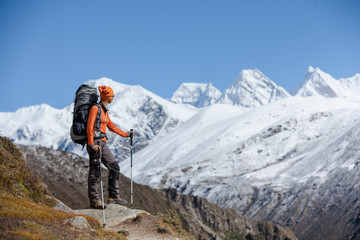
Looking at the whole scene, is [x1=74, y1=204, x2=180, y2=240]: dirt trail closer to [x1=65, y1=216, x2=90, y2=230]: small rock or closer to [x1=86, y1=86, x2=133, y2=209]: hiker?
[x1=86, y1=86, x2=133, y2=209]: hiker

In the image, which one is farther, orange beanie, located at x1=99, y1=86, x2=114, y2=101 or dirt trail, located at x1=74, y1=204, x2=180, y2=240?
orange beanie, located at x1=99, y1=86, x2=114, y2=101

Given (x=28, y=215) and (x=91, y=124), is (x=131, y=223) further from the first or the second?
(x=28, y=215)

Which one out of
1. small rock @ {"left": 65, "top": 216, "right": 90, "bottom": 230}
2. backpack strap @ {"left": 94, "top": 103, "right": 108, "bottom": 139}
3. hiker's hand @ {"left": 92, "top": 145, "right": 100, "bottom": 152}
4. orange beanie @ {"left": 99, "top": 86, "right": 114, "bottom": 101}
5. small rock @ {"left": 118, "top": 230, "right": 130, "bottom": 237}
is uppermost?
orange beanie @ {"left": 99, "top": 86, "right": 114, "bottom": 101}

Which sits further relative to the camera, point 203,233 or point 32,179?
point 203,233

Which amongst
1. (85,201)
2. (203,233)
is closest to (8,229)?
(85,201)

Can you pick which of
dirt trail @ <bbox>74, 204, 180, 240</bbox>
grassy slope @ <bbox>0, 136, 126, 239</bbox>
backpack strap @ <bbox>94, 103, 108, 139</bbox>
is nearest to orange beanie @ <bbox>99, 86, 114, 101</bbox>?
backpack strap @ <bbox>94, 103, 108, 139</bbox>

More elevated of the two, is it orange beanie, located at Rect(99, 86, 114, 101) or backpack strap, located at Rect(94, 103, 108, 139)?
orange beanie, located at Rect(99, 86, 114, 101)

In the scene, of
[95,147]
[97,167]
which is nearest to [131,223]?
[97,167]

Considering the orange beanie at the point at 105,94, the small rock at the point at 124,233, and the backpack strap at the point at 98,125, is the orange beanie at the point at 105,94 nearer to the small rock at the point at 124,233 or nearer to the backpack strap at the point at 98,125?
the backpack strap at the point at 98,125

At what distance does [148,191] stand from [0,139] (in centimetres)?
17961

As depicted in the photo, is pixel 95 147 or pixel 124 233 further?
pixel 95 147

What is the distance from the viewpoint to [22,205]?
10.7m

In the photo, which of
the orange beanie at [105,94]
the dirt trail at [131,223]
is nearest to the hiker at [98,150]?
the orange beanie at [105,94]

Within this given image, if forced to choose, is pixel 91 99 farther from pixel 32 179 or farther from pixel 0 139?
pixel 0 139
